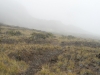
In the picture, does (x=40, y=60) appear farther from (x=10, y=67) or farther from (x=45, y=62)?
(x=10, y=67)

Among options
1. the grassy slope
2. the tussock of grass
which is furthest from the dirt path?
the tussock of grass

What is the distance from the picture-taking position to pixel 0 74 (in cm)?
1002

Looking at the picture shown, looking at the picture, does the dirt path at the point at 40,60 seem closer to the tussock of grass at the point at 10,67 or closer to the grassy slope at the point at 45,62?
the grassy slope at the point at 45,62

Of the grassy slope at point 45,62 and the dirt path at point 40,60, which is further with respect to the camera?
the dirt path at point 40,60

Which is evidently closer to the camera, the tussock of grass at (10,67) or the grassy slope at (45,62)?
the tussock of grass at (10,67)

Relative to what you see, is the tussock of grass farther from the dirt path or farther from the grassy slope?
the dirt path

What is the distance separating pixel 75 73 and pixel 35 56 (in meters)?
4.82

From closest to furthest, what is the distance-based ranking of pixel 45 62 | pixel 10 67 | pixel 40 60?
pixel 10 67 < pixel 45 62 < pixel 40 60

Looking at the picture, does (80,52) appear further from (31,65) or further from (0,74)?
(0,74)

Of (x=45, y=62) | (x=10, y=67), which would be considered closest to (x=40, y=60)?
(x=45, y=62)

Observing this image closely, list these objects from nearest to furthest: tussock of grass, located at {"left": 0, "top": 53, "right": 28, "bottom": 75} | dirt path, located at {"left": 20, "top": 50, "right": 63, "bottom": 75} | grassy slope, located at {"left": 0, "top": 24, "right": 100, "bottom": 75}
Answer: tussock of grass, located at {"left": 0, "top": 53, "right": 28, "bottom": 75} → grassy slope, located at {"left": 0, "top": 24, "right": 100, "bottom": 75} → dirt path, located at {"left": 20, "top": 50, "right": 63, "bottom": 75}

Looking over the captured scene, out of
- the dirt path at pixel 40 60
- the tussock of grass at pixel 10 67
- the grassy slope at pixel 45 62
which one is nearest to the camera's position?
the tussock of grass at pixel 10 67

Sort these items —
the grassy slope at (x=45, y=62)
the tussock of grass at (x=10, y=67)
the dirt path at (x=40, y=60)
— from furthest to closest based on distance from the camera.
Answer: the dirt path at (x=40, y=60), the grassy slope at (x=45, y=62), the tussock of grass at (x=10, y=67)

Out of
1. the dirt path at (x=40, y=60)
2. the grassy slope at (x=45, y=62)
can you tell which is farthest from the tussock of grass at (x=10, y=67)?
the dirt path at (x=40, y=60)
